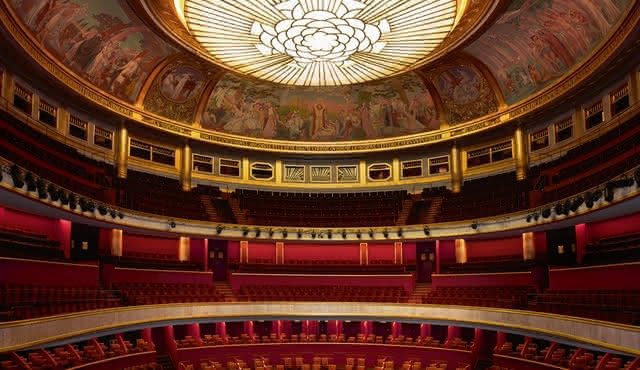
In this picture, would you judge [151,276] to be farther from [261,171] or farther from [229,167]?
[261,171]

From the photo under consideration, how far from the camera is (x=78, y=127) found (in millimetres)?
24109

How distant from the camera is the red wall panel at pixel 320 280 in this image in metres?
27.5

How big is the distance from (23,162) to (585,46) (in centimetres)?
1944

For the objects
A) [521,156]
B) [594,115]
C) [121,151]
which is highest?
[594,115]

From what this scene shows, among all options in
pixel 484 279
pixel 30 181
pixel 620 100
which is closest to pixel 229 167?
pixel 484 279

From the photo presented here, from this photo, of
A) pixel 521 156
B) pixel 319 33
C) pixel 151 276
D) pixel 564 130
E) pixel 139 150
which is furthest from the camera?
pixel 139 150

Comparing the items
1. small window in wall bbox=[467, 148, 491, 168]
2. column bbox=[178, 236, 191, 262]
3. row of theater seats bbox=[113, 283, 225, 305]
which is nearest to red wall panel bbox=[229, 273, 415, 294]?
row of theater seats bbox=[113, 283, 225, 305]

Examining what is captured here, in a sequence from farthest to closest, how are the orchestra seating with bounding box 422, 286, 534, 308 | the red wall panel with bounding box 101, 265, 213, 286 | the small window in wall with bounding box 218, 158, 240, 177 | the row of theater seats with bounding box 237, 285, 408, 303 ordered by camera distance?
the small window in wall with bounding box 218, 158, 240, 177 < the row of theater seats with bounding box 237, 285, 408, 303 < the red wall panel with bounding box 101, 265, 213, 286 < the orchestra seating with bounding box 422, 286, 534, 308

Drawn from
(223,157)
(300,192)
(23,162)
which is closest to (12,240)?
(23,162)

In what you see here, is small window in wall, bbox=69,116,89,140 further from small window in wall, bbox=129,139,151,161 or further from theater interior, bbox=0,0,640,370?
small window in wall, bbox=129,139,151,161

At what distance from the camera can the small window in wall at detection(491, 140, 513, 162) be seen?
89.5 ft

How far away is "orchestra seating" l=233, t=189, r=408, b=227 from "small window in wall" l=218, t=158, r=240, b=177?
1137 mm

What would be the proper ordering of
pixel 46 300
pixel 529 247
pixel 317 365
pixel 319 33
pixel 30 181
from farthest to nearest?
pixel 529 247 < pixel 317 365 < pixel 319 33 < pixel 46 300 < pixel 30 181

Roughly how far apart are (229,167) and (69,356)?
15979 millimetres
